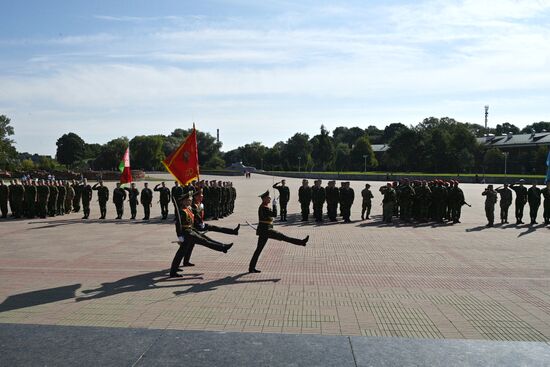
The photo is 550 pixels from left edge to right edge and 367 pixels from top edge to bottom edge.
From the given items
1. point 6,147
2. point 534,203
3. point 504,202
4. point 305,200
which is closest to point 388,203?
point 305,200

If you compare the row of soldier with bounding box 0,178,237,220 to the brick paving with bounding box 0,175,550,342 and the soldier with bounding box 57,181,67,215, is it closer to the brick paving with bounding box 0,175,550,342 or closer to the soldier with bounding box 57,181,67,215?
the soldier with bounding box 57,181,67,215

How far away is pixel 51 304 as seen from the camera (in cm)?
740

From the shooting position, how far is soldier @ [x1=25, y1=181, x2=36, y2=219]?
66.8 feet

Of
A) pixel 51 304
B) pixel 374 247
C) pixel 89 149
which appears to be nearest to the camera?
pixel 51 304

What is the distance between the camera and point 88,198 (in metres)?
20.3

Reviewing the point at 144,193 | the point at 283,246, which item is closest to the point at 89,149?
the point at 144,193

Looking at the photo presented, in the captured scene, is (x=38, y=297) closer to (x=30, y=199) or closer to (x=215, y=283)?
(x=215, y=283)

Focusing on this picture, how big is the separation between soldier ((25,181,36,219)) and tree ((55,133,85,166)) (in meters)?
114

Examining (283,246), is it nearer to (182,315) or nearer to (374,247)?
(374,247)

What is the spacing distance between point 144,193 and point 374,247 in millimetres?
10585

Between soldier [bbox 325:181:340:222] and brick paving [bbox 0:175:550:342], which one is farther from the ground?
soldier [bbox 325:181:340:222]

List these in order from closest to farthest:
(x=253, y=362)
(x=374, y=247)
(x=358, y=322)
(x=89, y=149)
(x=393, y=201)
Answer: (x=253, y=362), (x=358, y=322), (x=374, y=247), (x=393, y=201), (x=89, y=149)

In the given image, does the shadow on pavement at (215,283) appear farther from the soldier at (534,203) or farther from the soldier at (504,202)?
the soldier at (534,203)

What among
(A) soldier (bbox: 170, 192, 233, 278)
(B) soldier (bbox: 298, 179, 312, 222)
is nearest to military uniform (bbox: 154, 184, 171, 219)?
(B) soldier (bbox: 298, 179, 312, 222)
